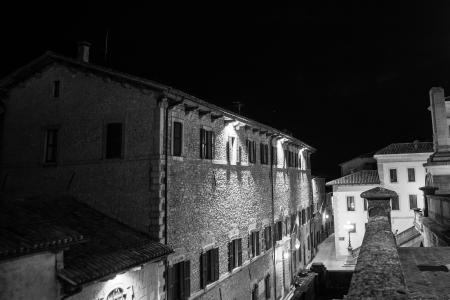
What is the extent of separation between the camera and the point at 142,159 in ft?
42.1

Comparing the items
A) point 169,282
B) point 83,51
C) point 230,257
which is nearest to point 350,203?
point 230,257

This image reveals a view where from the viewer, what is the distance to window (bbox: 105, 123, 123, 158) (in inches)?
529

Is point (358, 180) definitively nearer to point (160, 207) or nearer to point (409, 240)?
point (409, 240)

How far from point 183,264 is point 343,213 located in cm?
2686

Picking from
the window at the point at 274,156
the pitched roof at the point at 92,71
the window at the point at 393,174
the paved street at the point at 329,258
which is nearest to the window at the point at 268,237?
the window at the point at 274,156

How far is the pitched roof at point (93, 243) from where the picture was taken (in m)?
8.89

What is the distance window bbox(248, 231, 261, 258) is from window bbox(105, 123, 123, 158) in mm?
9114

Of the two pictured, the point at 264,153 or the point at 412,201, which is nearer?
the point at 264,153

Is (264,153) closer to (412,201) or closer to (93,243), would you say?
(93,243)

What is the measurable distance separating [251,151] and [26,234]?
13905 mm

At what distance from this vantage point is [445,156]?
63.4 ft

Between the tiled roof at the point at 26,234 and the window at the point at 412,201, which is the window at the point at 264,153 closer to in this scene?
the tiled roof at the point at 26,234

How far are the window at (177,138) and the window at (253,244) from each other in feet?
25.6

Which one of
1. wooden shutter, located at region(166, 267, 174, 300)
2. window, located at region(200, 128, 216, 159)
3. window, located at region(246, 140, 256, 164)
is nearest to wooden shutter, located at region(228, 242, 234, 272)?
window, located at region(200, 128, 216, 159)
